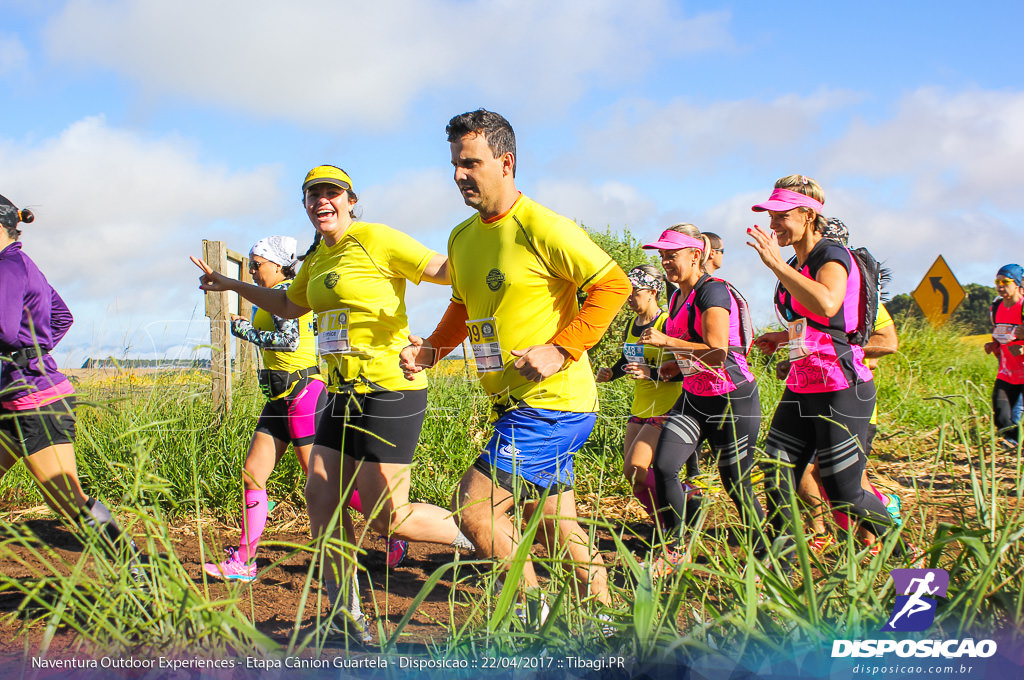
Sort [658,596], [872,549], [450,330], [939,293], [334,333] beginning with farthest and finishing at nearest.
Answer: [939,293] < [334,333] < [450,330] < [872,549] < [658,596]

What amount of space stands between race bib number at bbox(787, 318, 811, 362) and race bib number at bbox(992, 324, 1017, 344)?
539 cm

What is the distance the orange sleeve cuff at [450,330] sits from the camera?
336 cm

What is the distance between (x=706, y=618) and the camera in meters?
1.95

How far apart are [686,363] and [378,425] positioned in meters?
1.79

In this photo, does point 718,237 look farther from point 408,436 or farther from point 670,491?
point 408,436

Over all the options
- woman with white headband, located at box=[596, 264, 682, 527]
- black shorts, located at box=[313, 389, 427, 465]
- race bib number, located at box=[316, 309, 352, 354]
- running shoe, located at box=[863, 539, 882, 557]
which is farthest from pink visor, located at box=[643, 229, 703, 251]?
running shoe, located at box=[863, 539, 882, 557]

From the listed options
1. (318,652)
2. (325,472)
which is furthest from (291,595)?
(318,652)

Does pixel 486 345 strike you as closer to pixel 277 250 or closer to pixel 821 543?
pixel 821 543

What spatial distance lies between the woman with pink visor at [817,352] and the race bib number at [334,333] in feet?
5.89

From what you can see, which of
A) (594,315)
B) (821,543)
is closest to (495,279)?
(594,315)

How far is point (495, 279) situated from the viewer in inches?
116

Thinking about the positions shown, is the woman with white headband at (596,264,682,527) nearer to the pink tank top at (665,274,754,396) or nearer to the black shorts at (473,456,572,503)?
the pink tank top at (665,274,754,396)

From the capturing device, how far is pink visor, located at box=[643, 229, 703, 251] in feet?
14.7

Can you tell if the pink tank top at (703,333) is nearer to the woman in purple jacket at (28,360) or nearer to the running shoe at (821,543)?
the running shoe at (821,543)
